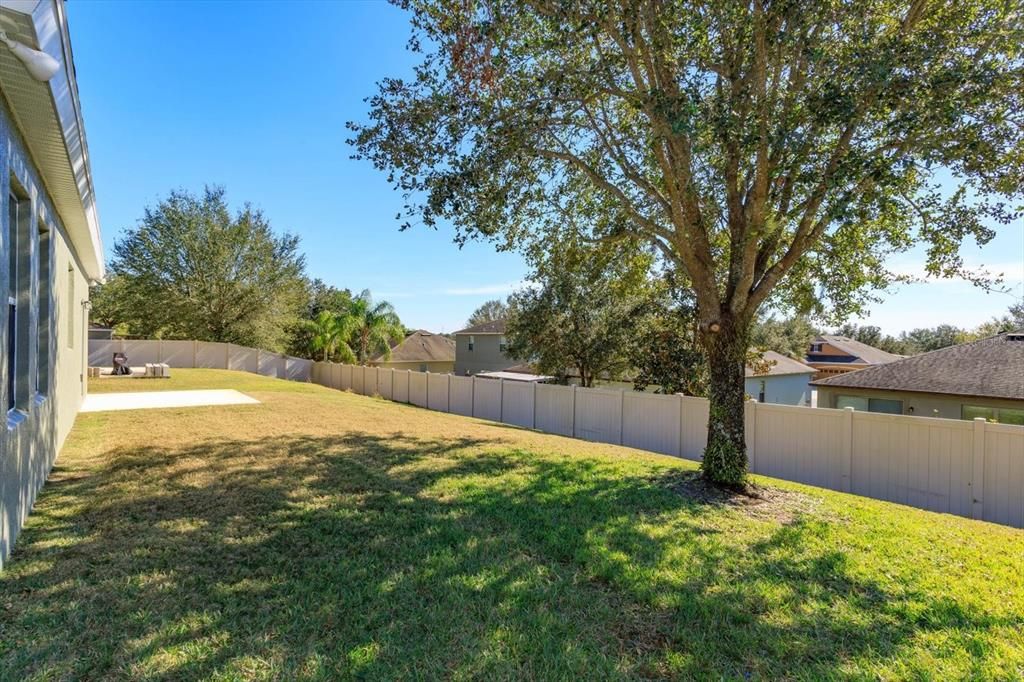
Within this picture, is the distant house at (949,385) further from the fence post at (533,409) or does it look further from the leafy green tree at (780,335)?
the fence post at (533,409)

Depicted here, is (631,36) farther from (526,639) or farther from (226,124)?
(226,124)

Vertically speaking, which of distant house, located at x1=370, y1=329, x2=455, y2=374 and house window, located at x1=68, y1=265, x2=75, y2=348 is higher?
house window, located at x1=68, y1=265, x2=75, y2=348

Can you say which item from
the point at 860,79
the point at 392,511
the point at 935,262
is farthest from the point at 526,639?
the point at 935,262

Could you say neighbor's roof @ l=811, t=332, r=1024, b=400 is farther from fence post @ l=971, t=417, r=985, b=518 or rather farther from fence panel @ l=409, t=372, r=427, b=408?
fence panel @ l=409, t=372, r=427, b=408

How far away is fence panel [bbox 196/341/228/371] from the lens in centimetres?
2830

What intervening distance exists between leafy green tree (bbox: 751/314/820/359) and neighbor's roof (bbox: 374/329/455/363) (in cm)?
2380

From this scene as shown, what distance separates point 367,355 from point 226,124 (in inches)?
732

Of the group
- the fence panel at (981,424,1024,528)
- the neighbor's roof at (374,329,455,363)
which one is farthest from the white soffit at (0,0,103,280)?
the neighbor's roof at (374,329,455,363)

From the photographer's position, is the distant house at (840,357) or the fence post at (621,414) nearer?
the fence post at (621,414)

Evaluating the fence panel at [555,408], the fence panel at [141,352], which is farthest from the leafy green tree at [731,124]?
the fence panel at [141,352]

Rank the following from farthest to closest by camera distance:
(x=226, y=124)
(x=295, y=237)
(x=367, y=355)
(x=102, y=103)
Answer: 1. (x=295, y=237)
2. (x=367, y=355)
3. (x=226, y=124)
4. (x=102, y=103)

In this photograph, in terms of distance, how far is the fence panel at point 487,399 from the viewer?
56.2 feet

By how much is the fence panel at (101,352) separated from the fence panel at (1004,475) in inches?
1299

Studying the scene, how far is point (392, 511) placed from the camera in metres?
5.38
